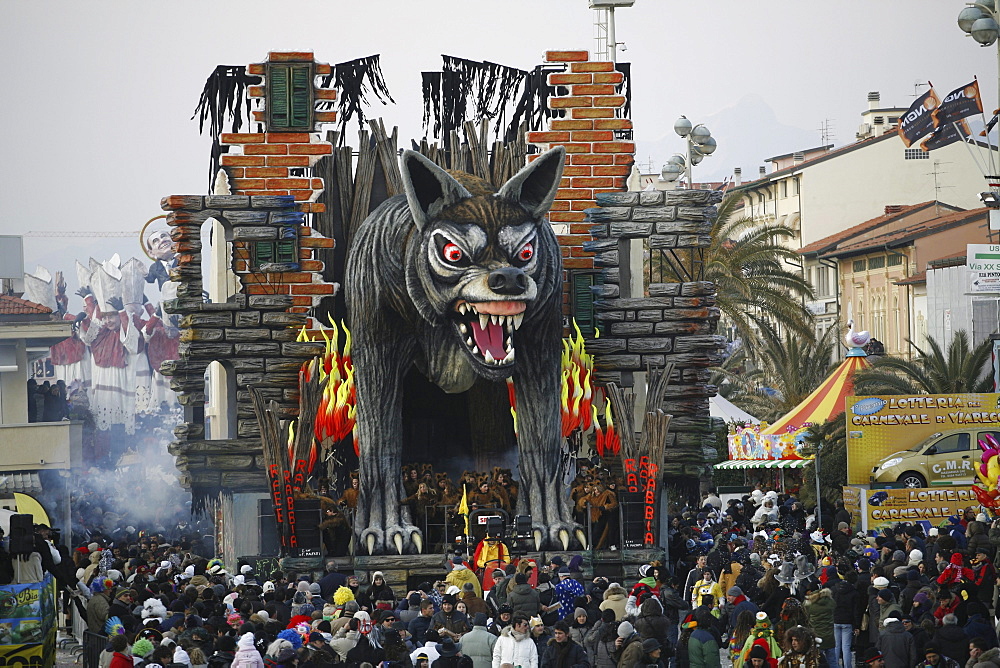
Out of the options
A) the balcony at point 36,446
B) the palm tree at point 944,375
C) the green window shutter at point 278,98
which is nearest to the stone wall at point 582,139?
the green window shutter at point 278,98

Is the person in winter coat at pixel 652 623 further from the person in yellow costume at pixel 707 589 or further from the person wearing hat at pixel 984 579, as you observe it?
the person wearing hat at pixel 984 579

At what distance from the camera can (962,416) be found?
23.8 meters

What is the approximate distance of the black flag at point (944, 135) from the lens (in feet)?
98.4

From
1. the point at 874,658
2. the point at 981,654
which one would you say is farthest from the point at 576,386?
the point at 981,654

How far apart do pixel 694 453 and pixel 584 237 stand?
135 inches

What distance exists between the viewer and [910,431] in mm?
23891

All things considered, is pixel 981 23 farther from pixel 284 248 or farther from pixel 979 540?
pixel 284 248

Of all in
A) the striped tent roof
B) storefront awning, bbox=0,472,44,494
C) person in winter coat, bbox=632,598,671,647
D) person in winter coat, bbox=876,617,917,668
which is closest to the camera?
person in winter coat, bbox=876,617,917,668

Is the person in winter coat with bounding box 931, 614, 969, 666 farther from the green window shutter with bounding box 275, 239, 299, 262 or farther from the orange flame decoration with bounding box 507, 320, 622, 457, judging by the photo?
the green window shutter with bounding box 275, 239, 299, 262

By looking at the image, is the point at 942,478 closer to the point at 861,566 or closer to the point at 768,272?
the point at 861,566

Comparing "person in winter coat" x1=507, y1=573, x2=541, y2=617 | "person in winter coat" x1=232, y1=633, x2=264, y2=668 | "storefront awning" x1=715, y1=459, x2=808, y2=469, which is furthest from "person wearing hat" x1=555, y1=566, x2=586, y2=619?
"storefront awning" x1=715, y1=459, x2=808, y2=469

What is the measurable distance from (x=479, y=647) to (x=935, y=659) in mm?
3664

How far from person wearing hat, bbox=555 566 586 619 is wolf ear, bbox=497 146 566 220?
5657 millimetres

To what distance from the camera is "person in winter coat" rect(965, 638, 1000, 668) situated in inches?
454
